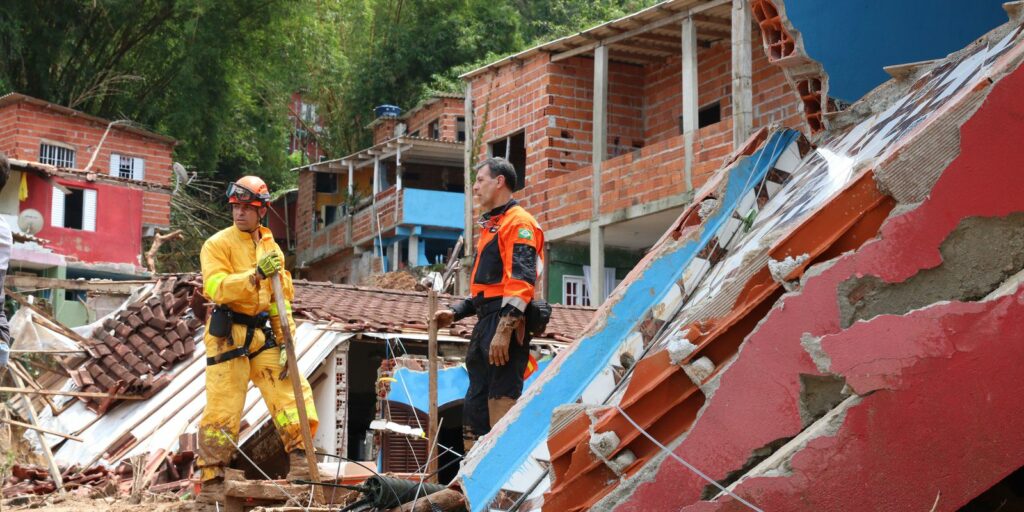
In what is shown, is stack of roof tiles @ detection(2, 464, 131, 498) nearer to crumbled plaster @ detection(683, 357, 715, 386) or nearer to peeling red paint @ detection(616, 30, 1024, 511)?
crumbled plaster @ detection(683, 357, 715, 386)

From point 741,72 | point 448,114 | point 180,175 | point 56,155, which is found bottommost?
point 741,72

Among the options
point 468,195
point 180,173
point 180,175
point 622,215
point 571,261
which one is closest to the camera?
point 622,215

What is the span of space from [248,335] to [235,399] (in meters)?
0.42

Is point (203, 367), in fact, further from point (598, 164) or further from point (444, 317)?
point (598, 164)

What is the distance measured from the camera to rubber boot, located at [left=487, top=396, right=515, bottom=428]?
7.04 metres

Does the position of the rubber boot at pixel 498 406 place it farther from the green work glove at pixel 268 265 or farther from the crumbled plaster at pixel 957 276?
the crumbled plaster at pixel 957 276

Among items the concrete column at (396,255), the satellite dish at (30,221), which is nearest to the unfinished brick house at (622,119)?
the concrete column at (396,255)

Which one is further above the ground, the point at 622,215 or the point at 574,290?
the point at 622,215

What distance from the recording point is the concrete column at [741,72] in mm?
18609

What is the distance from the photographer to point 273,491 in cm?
741

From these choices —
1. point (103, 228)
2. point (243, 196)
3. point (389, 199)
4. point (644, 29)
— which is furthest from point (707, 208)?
point (389, 199)

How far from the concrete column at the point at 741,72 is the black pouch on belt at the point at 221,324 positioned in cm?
1152

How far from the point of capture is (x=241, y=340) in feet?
27.8

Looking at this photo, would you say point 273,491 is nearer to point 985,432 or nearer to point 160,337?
point 985,432
